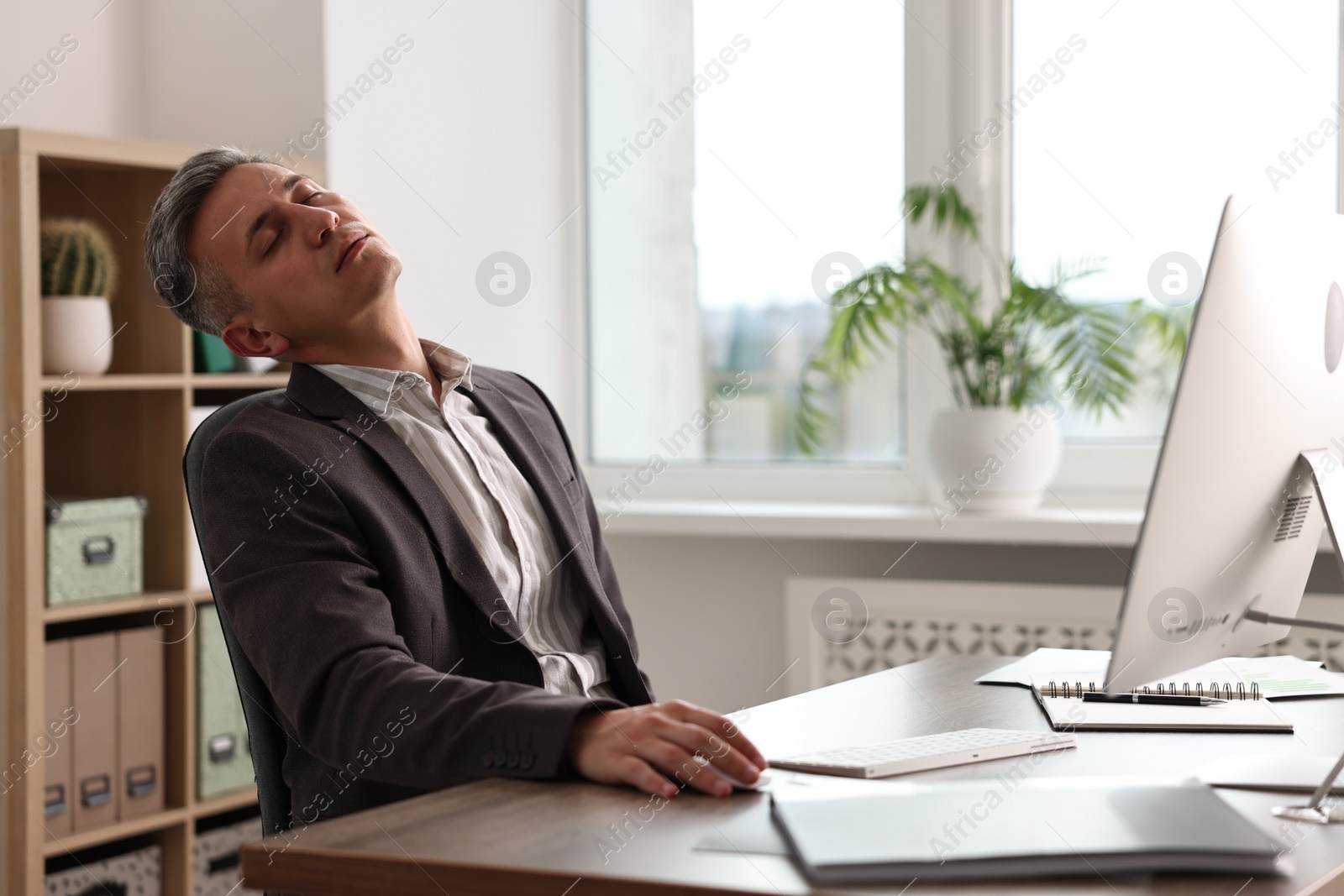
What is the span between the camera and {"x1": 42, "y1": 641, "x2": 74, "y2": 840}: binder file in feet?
7.00

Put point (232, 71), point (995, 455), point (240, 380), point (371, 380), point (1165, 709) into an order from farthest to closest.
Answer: point (232, 71)
point (995, 455)
point (240, 380)
point (371, 380)
point (1165, 709)

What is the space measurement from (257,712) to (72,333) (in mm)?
1154

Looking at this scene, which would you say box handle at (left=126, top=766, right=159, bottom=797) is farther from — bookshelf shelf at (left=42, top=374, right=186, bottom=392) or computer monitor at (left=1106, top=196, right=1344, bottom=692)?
computer monitor at (left=1106, top=196, right=1344, bottom=692)

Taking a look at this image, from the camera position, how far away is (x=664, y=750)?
3.18 ft

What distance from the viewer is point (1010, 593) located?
250 centimetres

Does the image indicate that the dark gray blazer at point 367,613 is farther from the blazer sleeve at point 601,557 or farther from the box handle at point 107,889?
the box handle at point 107,889

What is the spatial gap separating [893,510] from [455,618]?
1.48 meters

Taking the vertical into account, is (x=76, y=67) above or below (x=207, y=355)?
above

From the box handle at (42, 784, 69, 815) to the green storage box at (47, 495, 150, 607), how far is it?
0.30 meters

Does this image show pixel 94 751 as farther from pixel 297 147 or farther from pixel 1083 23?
pixel 1083 23

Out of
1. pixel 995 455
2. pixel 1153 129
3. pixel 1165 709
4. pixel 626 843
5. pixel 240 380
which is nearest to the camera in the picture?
pixel 626 843

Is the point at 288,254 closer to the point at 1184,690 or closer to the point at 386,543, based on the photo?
the point at 386,543

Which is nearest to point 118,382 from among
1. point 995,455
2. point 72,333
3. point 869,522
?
point 72,333

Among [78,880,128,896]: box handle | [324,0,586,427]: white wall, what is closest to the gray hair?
[324,0,586,427]: white wall
